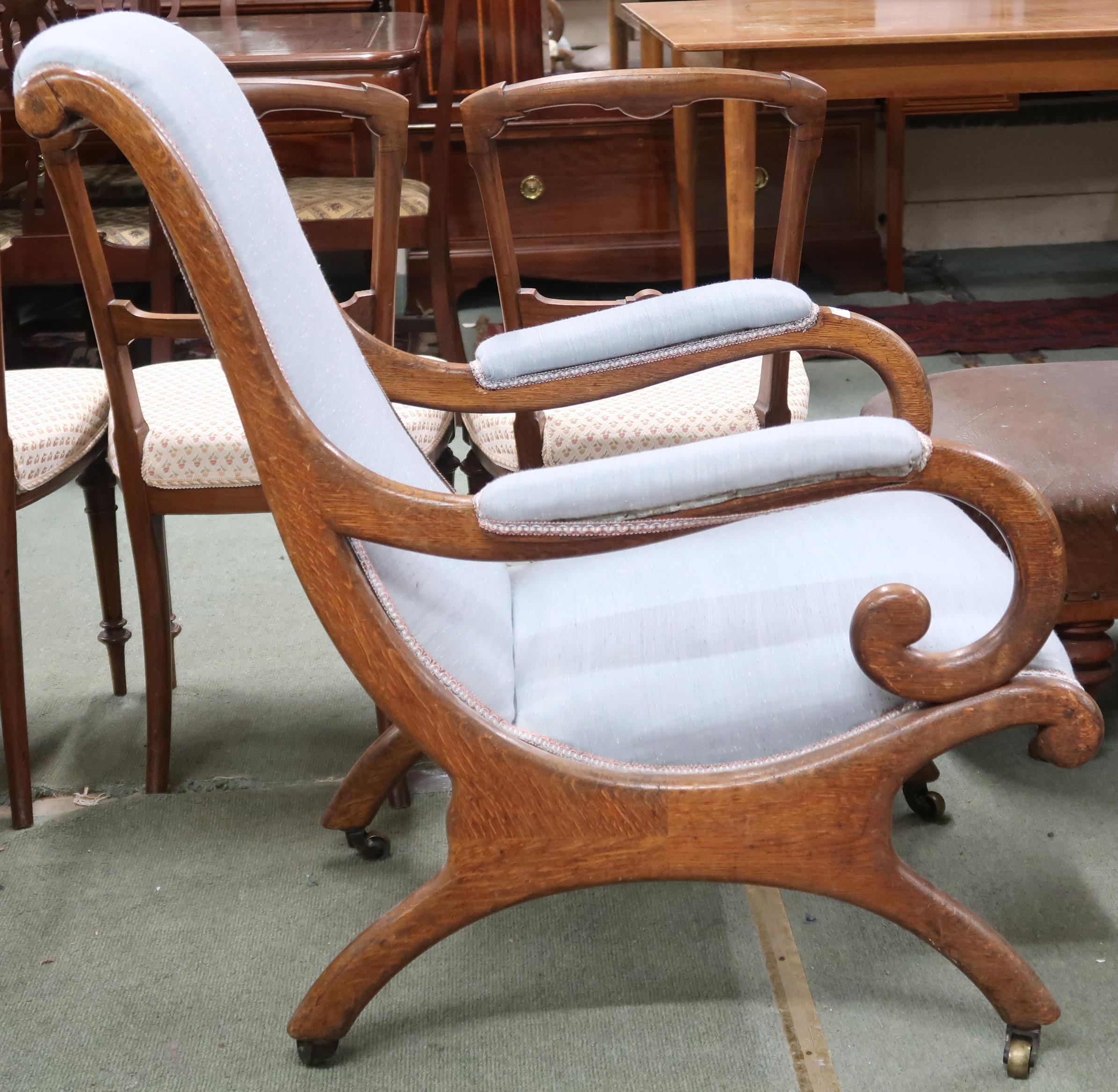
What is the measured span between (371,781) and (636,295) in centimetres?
63

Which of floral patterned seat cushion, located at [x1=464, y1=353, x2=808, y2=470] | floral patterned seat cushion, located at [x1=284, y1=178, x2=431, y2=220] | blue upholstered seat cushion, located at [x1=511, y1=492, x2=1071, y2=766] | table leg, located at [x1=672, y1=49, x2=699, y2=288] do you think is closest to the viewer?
blue upholstered seat cushion, located at [x1=511, y1=492, x2=1071, y2=766]

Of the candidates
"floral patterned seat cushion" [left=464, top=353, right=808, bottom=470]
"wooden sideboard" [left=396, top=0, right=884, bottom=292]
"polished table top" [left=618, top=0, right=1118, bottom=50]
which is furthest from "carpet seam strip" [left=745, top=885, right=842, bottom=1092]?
"wooden sideboard" [left=396, top=0, right=884, bottom=292]

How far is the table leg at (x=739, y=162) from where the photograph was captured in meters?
2.12

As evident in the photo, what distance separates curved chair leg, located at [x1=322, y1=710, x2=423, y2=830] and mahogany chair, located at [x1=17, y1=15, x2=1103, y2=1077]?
0.27 meters

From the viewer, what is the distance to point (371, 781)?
1.38 meters

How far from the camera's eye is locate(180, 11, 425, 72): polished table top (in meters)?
2.45

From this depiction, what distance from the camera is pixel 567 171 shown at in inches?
137

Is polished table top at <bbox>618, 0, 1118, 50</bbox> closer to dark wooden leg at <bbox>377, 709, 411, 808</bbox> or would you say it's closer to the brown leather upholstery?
the brown leather upholstery

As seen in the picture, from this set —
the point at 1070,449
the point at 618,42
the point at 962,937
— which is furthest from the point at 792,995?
the point at 618,42

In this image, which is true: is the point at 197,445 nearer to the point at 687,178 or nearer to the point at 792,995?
the point at 792,995

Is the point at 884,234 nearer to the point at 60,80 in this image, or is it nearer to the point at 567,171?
the point at 567,171

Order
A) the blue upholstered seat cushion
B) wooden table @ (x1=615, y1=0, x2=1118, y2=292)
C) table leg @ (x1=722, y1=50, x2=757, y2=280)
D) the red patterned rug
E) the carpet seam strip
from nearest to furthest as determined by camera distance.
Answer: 1. the blue upholstered seat cushion
2. the carpet seam strip
3. table leg @ (x1=722, y1=50, x2=757, y2=280)
4. wooden table @ (x1=615, y1=0, x2=1118, y2=292)
5. the red patterned rug

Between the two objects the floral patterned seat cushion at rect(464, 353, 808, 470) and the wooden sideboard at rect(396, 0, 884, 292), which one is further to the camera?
the wooden sideboard at rect(396, 0, 884, 292)

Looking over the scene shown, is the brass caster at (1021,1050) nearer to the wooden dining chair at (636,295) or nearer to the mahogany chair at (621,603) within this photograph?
the mahogany chair at (621,603)
